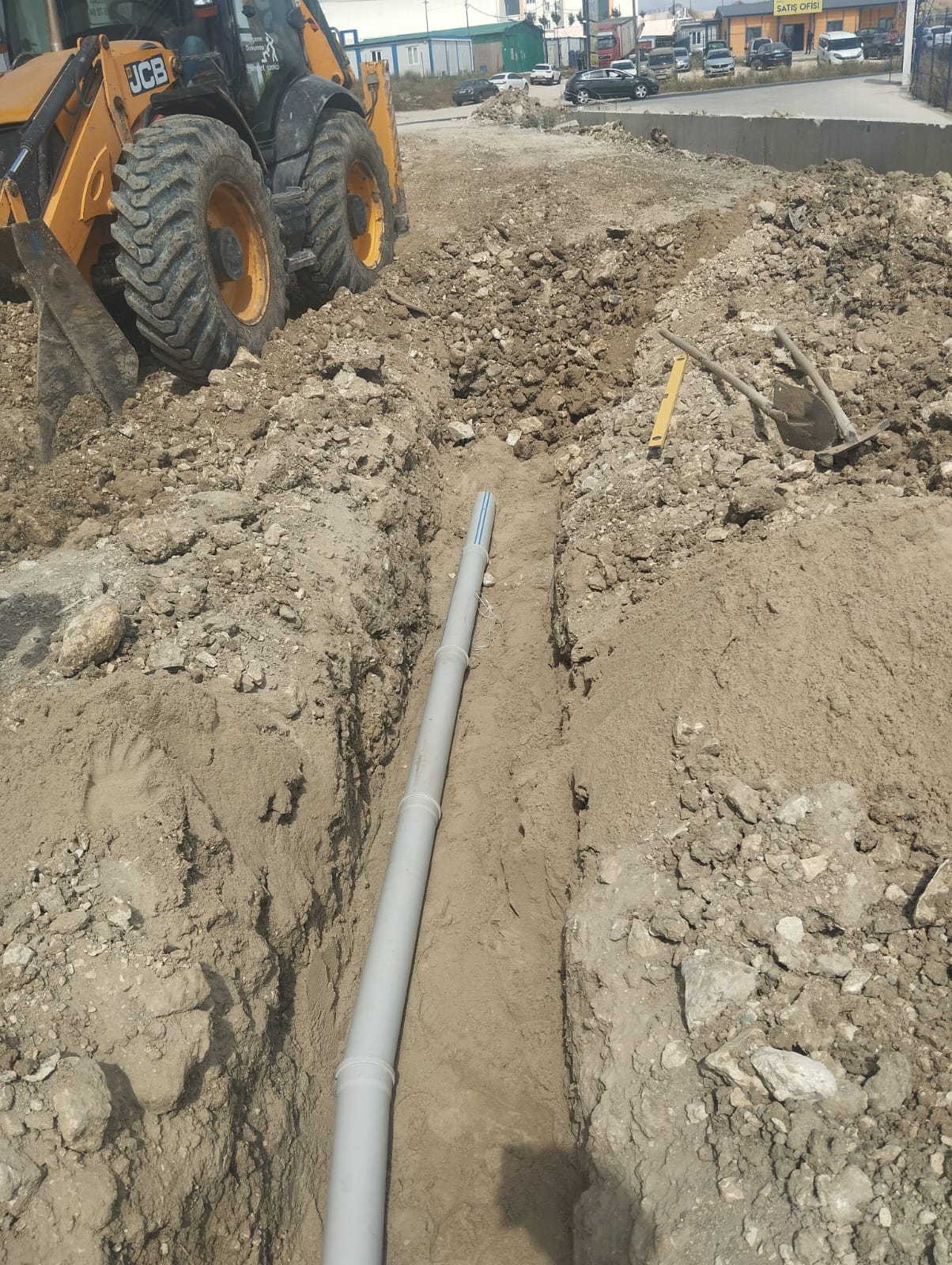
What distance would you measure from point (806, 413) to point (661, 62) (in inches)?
1763

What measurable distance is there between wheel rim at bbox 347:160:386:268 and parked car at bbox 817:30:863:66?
39.0 m

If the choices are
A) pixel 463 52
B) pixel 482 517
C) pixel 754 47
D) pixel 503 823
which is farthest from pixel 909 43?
pixel 503 823

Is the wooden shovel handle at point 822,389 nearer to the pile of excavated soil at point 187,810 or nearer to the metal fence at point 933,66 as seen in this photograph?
the pile of excavated soil at point 187,810

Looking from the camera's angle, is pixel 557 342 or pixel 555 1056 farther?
pixel 557 342

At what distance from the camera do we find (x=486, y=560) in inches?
272

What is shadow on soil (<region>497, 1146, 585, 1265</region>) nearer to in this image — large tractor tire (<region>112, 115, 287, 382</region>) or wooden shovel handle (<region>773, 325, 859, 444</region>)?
wooden shovel handle (<region>773, 325, 859, 444</region>)

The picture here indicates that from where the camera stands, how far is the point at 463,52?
168ft

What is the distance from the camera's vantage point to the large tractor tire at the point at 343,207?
865cm

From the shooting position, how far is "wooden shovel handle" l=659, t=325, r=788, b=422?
623cm

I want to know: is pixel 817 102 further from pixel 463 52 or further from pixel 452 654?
pixel 463 52

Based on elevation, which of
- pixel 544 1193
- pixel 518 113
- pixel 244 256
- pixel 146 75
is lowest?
pixel 544 1193

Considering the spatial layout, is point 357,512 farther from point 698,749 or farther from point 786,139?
point 786,139

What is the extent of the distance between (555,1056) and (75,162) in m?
5.76

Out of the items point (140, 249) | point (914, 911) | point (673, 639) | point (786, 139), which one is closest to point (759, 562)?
point (673, 639)
